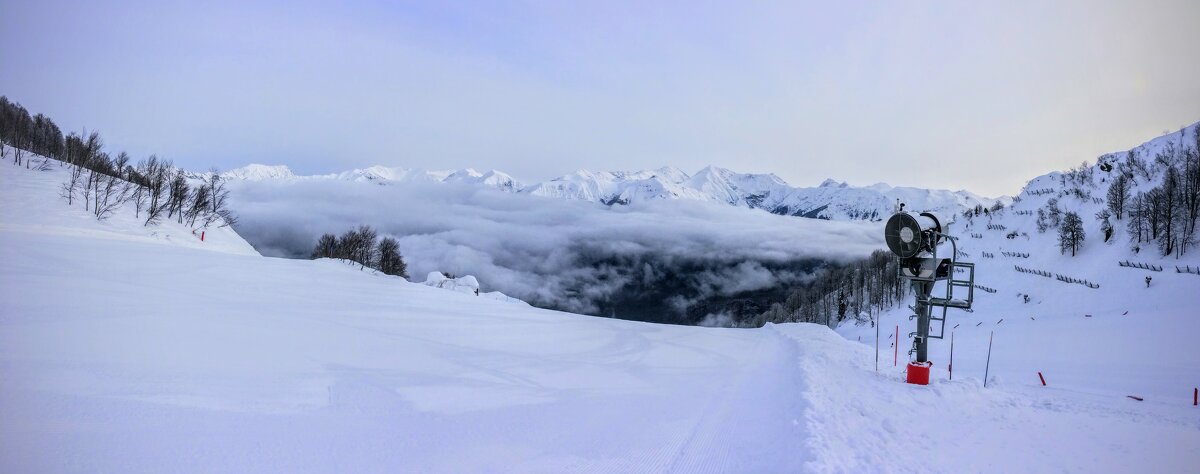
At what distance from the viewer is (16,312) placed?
9617 millimetres

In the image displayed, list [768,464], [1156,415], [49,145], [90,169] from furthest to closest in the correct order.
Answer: [49,145]
[90,169]
[1156,415]
[768,464]

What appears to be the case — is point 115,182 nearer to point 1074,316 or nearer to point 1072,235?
point 1074,316

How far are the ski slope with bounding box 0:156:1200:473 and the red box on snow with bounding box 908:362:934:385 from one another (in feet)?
Answer: 1.26

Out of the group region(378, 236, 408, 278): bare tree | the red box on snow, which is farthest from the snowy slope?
region(378, 236, 408, 278): bare tree

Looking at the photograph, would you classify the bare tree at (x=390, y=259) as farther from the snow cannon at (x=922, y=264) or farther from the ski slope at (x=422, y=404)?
the snow cannon at (x=922, y=264)

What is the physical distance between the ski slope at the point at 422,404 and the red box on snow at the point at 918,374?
383mm

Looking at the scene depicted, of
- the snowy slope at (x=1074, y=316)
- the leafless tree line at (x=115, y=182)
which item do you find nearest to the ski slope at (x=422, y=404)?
the snowy slope at (x=1074, y=316)

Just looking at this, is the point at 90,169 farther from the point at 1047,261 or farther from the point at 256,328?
Result: the point at 1047,261

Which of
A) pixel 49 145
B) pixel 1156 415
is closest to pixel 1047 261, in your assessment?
pixel 1156 415

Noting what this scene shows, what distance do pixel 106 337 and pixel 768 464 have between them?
39.1 feet

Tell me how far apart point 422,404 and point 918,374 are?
44.6 feet

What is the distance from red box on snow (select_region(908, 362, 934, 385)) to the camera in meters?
14.1

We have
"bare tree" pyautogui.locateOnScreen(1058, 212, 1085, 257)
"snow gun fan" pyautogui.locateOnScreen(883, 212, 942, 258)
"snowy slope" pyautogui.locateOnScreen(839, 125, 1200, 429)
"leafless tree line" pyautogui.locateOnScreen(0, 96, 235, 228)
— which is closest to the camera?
"snow gun fan" pyautogui.locateOnScreen(883, 212, 942, 258)

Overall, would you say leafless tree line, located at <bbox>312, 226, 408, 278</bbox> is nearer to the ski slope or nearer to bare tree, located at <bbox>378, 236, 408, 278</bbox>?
bare tree, located at <bbox>378, 236, 408, 278</bbox>
